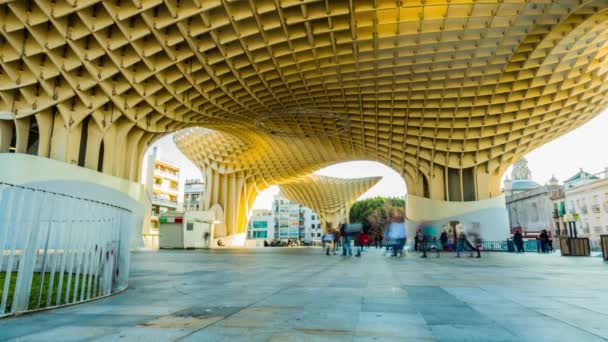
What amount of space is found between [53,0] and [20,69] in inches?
219

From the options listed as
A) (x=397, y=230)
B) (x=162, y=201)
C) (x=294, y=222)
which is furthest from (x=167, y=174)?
(x=397, y=230)

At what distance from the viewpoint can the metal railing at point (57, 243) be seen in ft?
14.6

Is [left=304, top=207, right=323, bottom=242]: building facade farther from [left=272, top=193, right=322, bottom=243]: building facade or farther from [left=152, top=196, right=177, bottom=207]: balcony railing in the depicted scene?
[left=152, top=196, right=177, bottom=207]: balcony railing

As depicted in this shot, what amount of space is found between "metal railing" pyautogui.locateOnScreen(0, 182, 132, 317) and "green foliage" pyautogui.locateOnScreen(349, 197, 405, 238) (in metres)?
76.9

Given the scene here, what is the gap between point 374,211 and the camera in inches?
3543

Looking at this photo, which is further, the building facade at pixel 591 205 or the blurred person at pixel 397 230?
the building facade at pixel 591 205

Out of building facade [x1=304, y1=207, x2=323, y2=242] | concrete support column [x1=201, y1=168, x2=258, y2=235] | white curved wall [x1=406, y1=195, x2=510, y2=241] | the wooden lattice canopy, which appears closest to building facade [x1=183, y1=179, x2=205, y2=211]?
building facade [x1=304, y1=207, x2=323, y2=242]

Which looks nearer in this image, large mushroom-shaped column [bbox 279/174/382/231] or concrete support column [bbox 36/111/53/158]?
concrete support column [bbox 36/111/53/158]

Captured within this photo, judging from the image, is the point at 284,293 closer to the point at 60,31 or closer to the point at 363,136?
the point at 60,31

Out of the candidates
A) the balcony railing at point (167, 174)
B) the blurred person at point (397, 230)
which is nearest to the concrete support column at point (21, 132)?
the blurred person at point (397, 230)

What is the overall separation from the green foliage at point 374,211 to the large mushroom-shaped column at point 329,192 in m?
6.75

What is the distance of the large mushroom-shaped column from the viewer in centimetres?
7519

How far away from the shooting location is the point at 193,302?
17.5 feet

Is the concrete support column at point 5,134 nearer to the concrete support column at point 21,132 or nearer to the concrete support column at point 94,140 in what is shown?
the concrete support column at point 21,132
